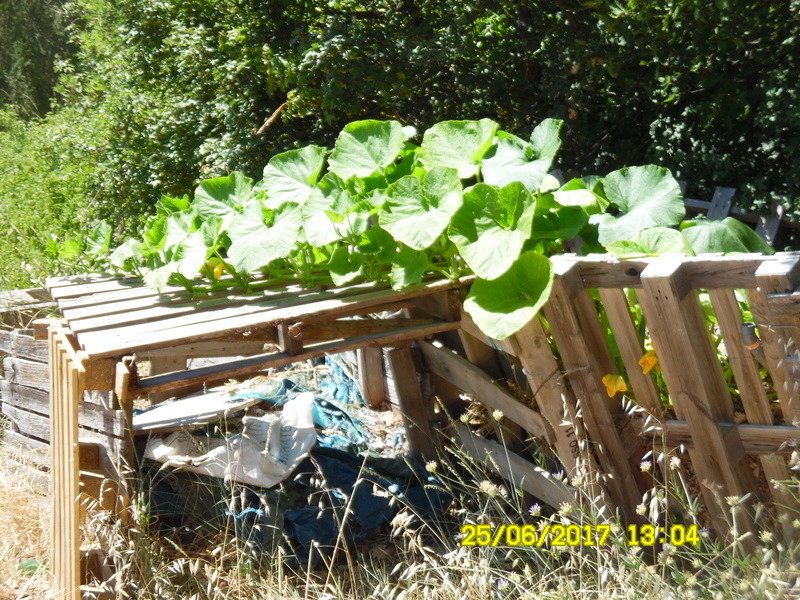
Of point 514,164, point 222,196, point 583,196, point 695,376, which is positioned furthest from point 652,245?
point 222,196

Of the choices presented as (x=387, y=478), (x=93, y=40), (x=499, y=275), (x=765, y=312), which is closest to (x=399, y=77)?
(x=387, y=478)

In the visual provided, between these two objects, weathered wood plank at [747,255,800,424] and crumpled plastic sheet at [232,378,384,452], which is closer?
weathered wood plank at [747,255,800,424]

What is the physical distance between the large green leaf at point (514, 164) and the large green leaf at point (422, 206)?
0.69 ft

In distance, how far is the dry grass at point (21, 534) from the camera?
3.05m

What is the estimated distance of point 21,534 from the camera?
11.0ft

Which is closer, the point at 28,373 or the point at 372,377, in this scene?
the point at 28,373

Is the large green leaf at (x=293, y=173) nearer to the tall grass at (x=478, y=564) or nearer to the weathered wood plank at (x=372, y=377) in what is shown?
the tall grass at (x=478, y=564)

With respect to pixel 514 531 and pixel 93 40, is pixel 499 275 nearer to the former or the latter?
pixel 514 531

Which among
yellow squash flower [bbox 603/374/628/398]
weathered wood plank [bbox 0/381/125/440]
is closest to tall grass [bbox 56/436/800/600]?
yellow squash flower [bbox 603/374/628/398]

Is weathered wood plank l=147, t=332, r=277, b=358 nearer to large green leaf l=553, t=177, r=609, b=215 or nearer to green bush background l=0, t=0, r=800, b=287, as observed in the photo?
large green leaf l=553, t=177, r=609, b=215

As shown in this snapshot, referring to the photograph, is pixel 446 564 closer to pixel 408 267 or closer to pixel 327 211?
pixel 408 267

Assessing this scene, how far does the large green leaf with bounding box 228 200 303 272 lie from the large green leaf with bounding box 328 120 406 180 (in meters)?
0.21

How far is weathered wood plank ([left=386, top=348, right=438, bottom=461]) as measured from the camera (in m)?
3.40

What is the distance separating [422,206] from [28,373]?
245cm
